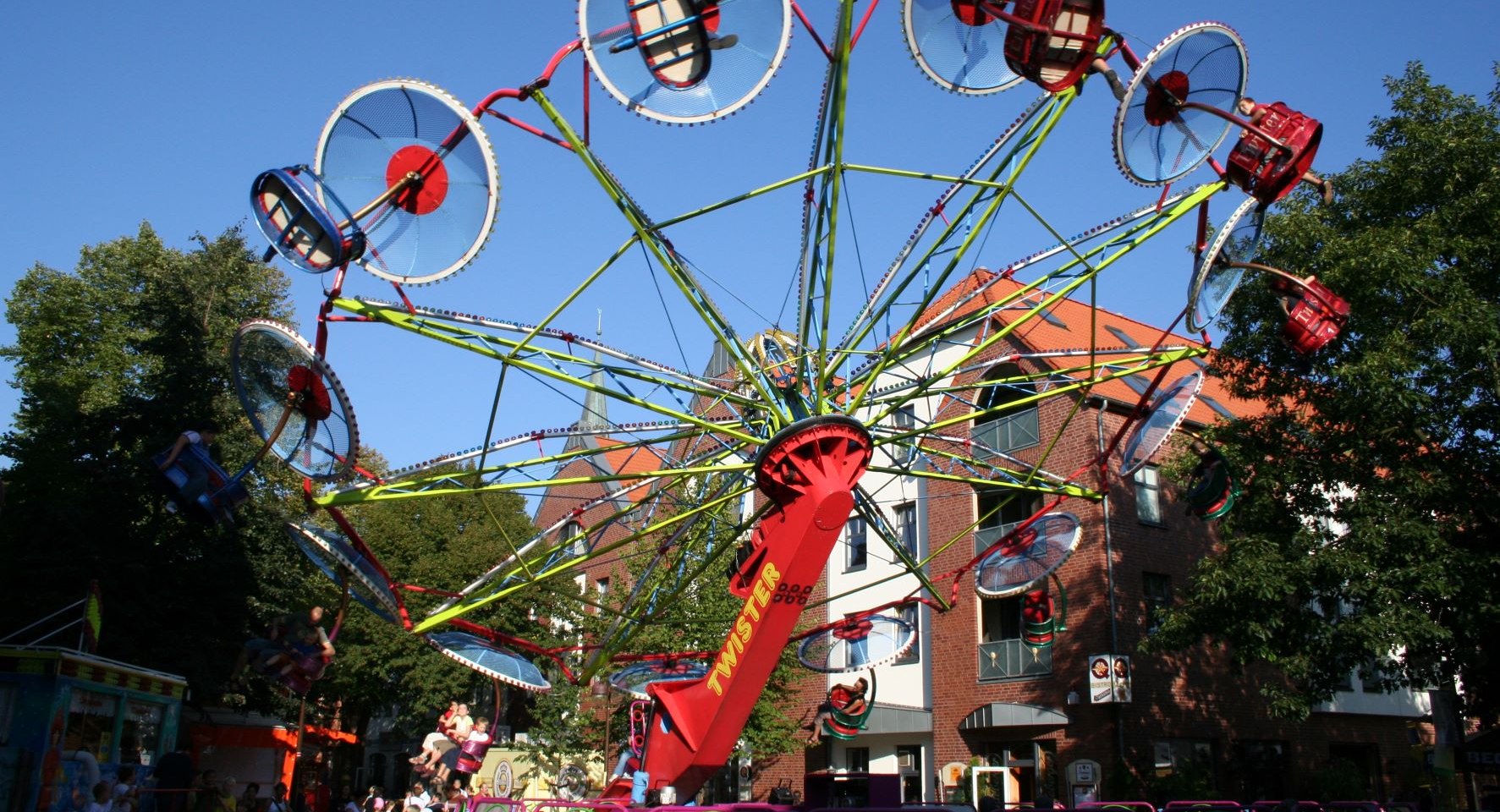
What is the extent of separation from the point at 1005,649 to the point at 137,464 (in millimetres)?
22684

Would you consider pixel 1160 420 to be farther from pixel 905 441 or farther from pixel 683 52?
pixel 683 52

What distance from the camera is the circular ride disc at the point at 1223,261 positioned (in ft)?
43.5

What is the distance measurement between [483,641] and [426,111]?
9.28 metres

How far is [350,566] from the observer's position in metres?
15.3

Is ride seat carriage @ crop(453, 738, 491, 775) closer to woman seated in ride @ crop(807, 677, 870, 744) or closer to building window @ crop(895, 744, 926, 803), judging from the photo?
woman seated in ride @ crop(807, 677, 870, 744)

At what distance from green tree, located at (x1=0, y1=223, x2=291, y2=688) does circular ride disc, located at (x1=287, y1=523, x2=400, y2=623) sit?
291 inches

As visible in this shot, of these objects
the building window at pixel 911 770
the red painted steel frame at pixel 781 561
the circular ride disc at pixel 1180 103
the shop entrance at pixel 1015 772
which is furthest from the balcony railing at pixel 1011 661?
the circular ride disc at pixel 1180 103

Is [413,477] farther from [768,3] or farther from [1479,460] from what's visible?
[1479,460]

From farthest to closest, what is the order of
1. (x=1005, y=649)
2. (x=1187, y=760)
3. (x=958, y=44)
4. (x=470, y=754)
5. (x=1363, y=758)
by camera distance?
(x=1363, y=758)
(x=1005, y=649)
(x=1187, y=760)
(x=470, y=754)
(x=958, y=44)

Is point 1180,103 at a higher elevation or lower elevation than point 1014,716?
higher

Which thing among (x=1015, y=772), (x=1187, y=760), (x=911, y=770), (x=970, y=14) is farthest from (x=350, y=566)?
(x=911, y=770)

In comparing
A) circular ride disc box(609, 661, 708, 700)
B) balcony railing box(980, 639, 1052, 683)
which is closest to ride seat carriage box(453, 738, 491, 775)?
circular ride disc box(609, 661, 708, 700)

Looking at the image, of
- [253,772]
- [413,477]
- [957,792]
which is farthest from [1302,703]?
[253,772]

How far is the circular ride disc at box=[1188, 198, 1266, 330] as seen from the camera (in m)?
13.3
